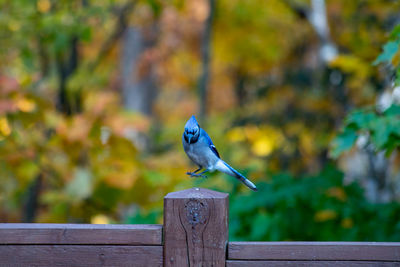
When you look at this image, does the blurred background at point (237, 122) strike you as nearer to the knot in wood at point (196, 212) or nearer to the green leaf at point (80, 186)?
the green leaf at point (80, 186)

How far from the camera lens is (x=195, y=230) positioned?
4.96 ft

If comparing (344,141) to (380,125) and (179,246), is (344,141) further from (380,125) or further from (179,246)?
(179,246)

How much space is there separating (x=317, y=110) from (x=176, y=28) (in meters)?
4.30

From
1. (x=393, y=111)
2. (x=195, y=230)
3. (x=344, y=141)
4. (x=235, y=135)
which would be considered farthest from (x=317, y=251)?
(x=235, y=135)

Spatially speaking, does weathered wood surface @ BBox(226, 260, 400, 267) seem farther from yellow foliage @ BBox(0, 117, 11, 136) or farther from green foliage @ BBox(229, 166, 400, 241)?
yellow foliage @ BBox(0, 117, 11, 136)

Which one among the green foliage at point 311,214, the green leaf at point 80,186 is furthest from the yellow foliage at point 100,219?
the green foliage at point 311,214

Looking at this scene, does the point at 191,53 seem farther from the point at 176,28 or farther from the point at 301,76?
the point at 301,76

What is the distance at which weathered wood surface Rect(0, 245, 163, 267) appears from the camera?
153 centimetres

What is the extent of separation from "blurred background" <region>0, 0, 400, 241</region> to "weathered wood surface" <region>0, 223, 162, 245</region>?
1361 mm

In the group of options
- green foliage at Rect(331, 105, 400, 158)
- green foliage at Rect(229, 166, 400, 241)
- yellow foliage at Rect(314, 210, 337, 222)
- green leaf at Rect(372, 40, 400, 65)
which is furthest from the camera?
yellow foliage at Rect(314, 210, 337, 222)

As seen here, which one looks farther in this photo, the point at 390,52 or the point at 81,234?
the point at 390,52

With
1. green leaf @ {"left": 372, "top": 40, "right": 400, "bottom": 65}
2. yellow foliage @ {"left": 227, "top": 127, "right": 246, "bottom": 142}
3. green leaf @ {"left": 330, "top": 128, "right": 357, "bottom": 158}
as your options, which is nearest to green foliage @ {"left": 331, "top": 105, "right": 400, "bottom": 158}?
green leaf @ {"left": 330, "top": 128, "right": 357, "bottom": 158}

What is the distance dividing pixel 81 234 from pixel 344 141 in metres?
1.66

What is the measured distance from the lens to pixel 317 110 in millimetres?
6582
